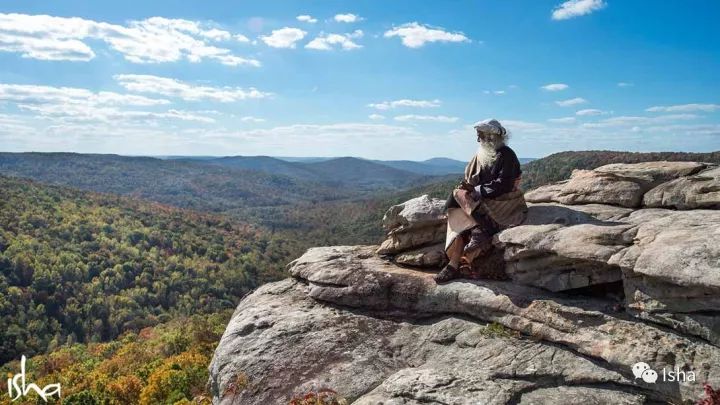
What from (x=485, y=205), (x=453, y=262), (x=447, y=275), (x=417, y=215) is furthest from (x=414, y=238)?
(x=485, y=205)

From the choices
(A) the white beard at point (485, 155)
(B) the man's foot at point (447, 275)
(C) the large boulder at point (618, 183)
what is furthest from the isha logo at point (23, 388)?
(C) the large boulder at point (618, 183)

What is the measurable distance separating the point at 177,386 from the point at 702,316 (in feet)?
84.4

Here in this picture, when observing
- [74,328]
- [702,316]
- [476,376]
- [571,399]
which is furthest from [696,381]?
[74,328]

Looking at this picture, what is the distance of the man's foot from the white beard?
122 inches

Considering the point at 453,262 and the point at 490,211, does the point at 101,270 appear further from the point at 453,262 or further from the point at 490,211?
the point at 490,211

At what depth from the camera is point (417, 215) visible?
46.0ft

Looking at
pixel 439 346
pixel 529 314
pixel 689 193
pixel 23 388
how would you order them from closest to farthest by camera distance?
pixel 529 314 < pixel 439 346 < pixel 689 193 < pixel 23 388

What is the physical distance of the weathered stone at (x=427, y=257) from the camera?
1354cm

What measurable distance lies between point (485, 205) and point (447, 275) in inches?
86.8

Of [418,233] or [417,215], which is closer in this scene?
[417,215]

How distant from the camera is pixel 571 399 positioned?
8.49m

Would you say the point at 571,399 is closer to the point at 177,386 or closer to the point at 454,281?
the point at 454,281

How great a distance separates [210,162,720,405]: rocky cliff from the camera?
8.55m

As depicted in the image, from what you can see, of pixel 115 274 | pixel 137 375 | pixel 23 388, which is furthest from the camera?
pixel 115 274
